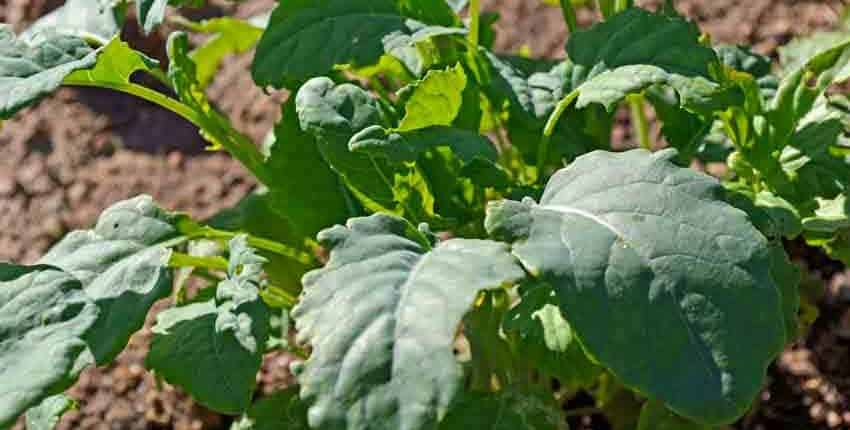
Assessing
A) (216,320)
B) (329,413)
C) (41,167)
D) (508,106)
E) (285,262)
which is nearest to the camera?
(329,413)

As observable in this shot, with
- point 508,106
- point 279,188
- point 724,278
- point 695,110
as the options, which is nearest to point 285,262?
point 279,188

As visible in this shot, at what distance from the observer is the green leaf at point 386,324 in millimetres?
1353

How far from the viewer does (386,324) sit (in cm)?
142

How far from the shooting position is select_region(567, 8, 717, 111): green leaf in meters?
1.76

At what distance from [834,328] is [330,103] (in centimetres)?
123

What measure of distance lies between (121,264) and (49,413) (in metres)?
0.24

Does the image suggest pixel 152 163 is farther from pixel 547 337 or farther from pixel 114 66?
pixel 547 337

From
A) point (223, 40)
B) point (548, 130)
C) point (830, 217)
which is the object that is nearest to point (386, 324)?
point (548, 130)

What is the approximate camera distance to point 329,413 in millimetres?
1375

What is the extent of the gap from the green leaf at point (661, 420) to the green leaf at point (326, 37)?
710 millimetres

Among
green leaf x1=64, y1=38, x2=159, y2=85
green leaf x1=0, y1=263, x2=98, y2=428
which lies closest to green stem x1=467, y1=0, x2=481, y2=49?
green leaf x1=64, y1=38, x2=159, y2=85

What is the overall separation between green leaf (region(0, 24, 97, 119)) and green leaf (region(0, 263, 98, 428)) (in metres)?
0.23

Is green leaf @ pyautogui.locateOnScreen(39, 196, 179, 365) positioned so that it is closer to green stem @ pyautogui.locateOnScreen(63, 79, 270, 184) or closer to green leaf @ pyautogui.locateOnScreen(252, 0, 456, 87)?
green stem @ pyautogui.locateOnScreen(63, 79, 270, 184)

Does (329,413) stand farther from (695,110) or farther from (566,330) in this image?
(695,110)
